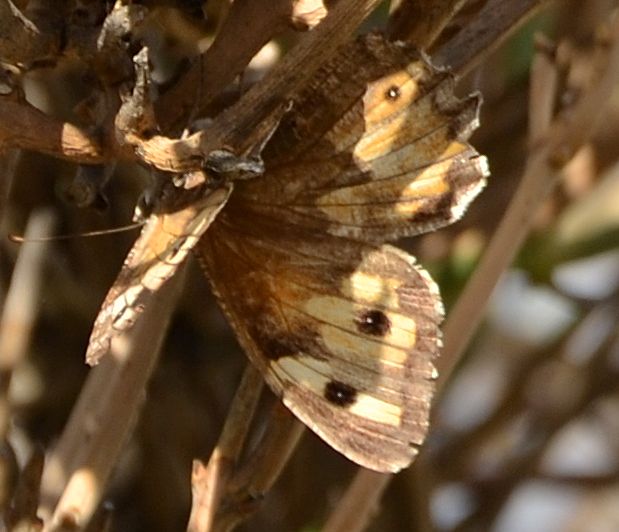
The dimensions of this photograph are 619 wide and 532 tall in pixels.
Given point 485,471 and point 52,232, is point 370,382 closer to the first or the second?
point 52,232

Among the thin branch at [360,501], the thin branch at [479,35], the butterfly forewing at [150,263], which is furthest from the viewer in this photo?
the thin branch at [360,501]

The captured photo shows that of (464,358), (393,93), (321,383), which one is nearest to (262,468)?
(321,383)

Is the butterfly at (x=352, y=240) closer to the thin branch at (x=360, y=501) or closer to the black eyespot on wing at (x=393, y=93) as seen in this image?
the black eyespot on wing at (x=393, y=93)

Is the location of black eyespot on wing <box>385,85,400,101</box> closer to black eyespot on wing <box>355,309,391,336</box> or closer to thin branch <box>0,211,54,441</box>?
black eyespot on wing <box>355,309,391,336</box>

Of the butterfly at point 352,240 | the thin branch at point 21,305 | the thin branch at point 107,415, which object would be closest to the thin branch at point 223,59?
the butterfly at point 352,240

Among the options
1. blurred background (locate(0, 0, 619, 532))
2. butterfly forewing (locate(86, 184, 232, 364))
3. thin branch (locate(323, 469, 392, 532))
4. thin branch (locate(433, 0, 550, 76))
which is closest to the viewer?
butterfly forewing (locate(86, 184, 232, 364))

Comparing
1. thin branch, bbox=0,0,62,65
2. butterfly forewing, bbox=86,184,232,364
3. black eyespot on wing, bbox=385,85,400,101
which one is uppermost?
black eyespot on wing, bbox=385,85,400,101

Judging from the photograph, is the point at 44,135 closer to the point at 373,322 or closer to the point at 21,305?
the point at 373,322

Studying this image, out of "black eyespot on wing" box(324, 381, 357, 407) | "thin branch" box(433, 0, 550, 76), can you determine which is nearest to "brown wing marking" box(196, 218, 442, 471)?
"black eyespot on wing" box(324, 381, 357, 407)
